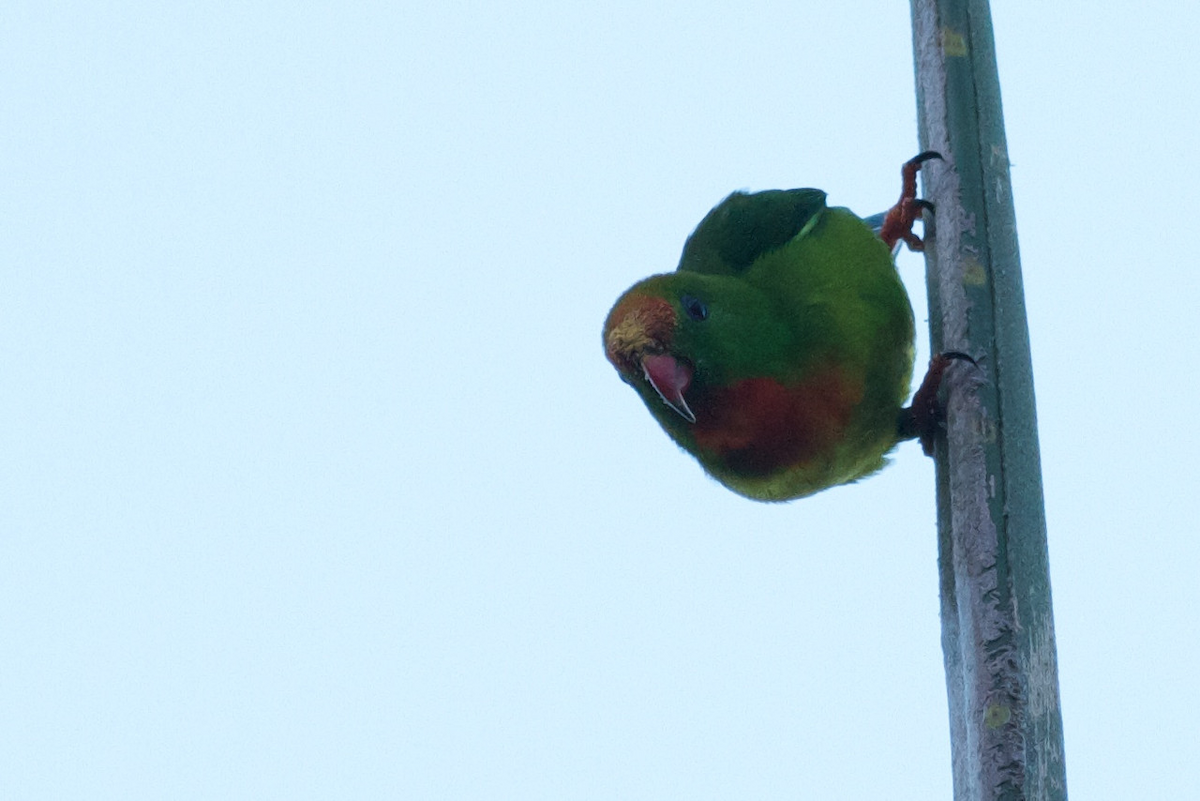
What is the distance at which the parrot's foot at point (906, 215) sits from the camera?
14.8ft

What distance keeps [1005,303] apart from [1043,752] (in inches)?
49.4

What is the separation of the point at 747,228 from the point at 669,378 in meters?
1.04

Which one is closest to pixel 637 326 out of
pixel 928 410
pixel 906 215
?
pixel 928 410

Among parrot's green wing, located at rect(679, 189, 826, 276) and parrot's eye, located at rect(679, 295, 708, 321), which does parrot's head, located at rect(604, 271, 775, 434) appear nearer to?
parrot's eye, located at rect(679, 295, 708, 321)

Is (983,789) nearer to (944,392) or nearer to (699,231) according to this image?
(944,392)

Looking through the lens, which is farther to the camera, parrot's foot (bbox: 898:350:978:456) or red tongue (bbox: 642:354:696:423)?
red tongue (bbox: 642:354:696:423)

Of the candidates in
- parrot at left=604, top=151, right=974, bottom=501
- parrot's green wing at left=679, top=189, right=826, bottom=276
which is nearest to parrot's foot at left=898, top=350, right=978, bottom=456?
parrot at left=604, top=151, right=974, bottom=501

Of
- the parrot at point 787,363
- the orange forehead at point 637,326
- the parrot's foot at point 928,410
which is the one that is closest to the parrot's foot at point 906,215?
the parrot at point 787,363

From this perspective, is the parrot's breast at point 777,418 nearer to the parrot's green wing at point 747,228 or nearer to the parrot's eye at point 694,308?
the parrot's eye at point 694,308

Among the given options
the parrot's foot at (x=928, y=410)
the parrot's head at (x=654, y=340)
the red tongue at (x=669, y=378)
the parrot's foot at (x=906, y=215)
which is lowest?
the parrot's foot at (x=928, y=410)

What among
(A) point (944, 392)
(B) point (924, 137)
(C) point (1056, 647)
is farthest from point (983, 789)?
Answer: (B) point (924, 137)

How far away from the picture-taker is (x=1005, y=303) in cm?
374

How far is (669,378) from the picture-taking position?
4.21 metres

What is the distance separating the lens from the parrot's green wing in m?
4.96
